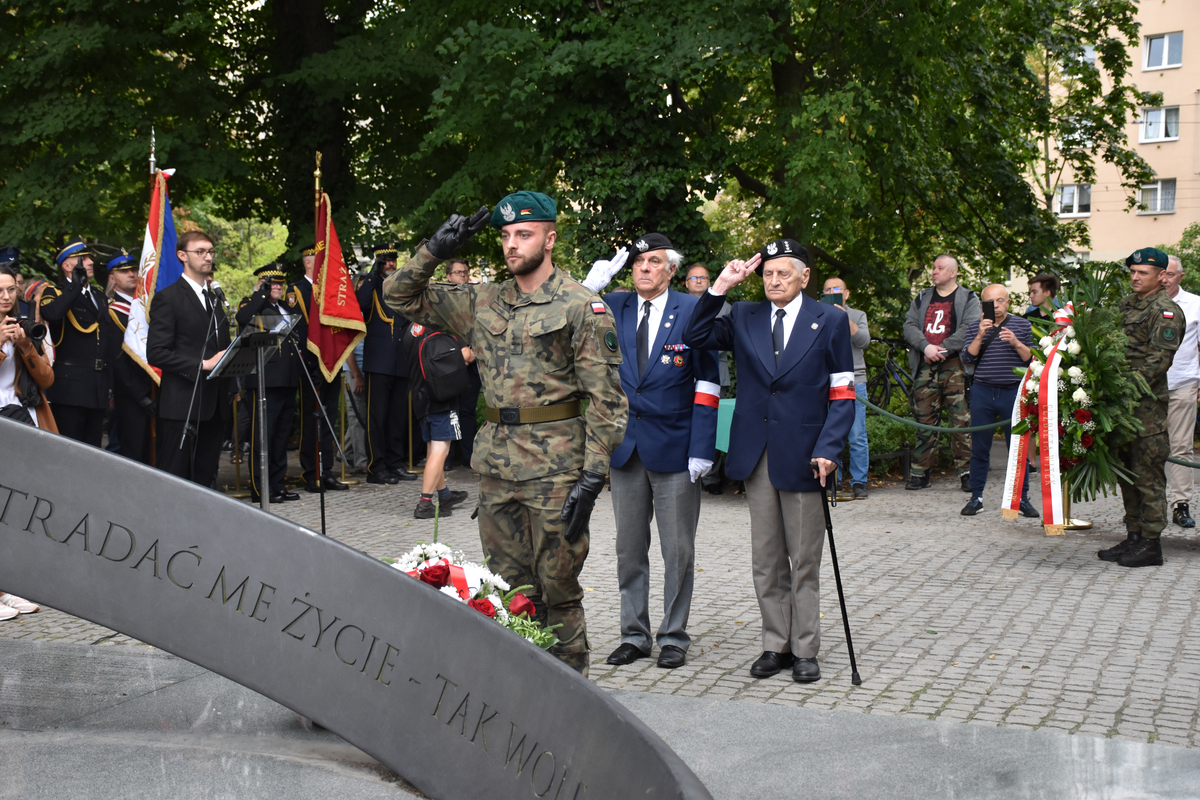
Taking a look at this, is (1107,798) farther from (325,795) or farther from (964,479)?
(964,479)

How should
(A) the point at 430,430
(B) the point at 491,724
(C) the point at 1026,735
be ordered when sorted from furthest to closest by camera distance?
(A) the point at 430,430 < (C) the point at 1026,735 < (B) the point at 491,724

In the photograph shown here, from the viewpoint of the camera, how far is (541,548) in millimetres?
4555

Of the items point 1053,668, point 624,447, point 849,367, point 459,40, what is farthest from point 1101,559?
point 459,40

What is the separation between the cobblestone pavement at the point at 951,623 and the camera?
16.4 ft

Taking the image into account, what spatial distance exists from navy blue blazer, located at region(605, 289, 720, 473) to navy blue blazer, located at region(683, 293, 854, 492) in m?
0.16

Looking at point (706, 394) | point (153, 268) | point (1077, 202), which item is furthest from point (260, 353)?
point (1077, 202)

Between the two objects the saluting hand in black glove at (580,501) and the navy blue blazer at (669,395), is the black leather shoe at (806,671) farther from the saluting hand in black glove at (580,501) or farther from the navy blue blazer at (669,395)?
the saluting hand in black glove at (580,501)

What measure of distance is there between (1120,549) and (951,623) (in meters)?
2.48

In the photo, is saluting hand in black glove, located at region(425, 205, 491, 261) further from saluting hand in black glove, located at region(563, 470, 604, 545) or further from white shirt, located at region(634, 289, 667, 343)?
white shirt, located at region(634, 289, 667, 343)

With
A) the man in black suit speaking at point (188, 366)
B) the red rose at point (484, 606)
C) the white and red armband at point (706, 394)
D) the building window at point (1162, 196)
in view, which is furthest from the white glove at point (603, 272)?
the building window at point (1162, 196)

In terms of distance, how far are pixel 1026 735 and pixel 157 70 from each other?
1327 cm

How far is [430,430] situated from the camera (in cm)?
958

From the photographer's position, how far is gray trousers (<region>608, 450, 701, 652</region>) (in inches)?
224

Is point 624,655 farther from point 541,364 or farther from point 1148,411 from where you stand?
point 1148,411
